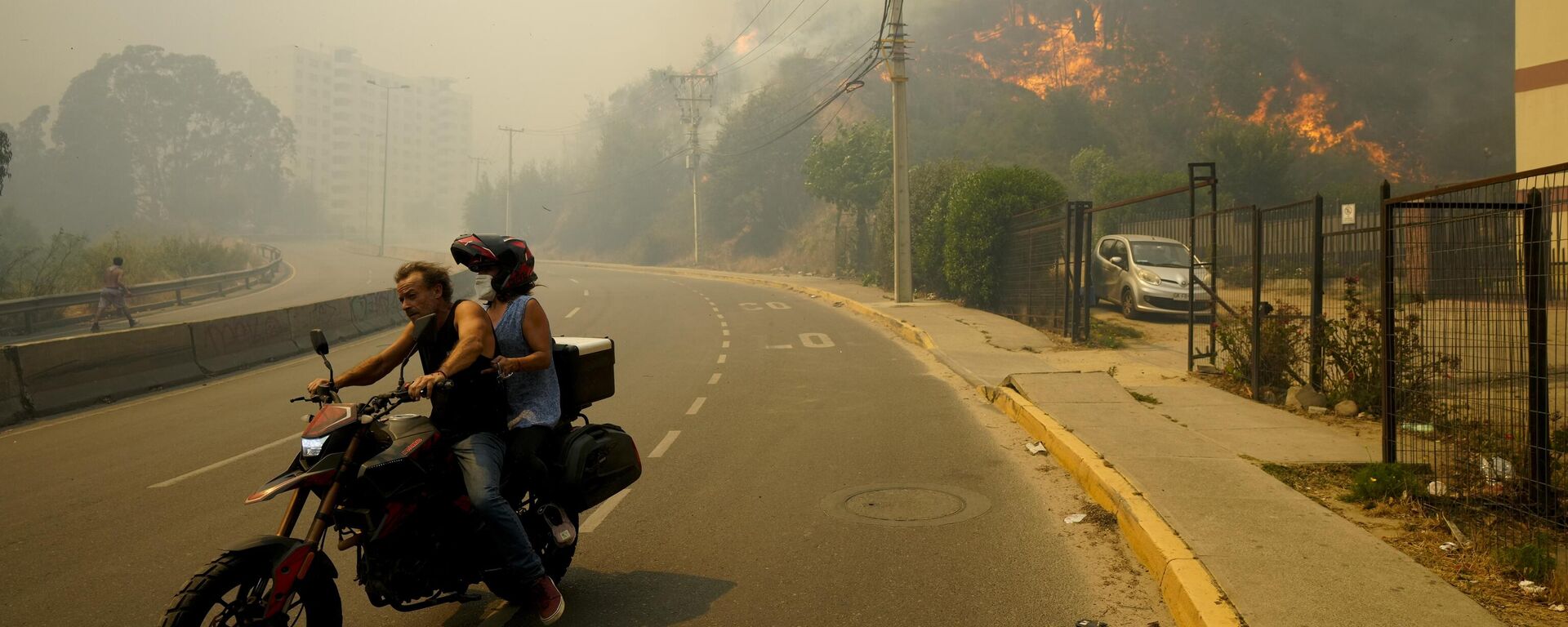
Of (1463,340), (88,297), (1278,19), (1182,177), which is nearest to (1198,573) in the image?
(1463,340)

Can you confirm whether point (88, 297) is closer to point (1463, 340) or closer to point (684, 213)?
point (1463, 340)

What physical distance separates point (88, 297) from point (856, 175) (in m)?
29.6

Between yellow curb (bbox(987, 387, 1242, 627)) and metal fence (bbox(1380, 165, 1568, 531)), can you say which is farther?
metal fence (bbox(1380, 165, 1568, 531))

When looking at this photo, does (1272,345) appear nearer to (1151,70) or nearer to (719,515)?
(719,515)

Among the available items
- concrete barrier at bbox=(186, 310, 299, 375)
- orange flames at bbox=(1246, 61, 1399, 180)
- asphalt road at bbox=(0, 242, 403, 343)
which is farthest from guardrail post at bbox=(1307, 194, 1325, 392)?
orange flames at bbox=(1246, 61, 1399, 180)

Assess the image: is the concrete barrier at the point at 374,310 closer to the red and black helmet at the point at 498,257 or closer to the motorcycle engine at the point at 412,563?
the red and black helmet at the point at 498,257

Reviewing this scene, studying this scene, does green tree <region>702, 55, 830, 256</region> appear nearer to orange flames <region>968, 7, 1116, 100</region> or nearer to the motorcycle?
orange flames <region>968, 7, 1116, 100</region>

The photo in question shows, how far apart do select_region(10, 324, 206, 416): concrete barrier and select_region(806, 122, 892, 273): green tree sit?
31.6 meters

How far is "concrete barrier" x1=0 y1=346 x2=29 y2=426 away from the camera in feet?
39.6

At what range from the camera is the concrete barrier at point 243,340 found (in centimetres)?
1647

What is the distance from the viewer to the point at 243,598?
146 inches

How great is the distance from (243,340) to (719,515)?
13991 mm

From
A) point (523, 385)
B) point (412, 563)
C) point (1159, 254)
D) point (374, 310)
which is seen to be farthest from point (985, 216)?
point (412, 563)

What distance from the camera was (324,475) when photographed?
3926mm
